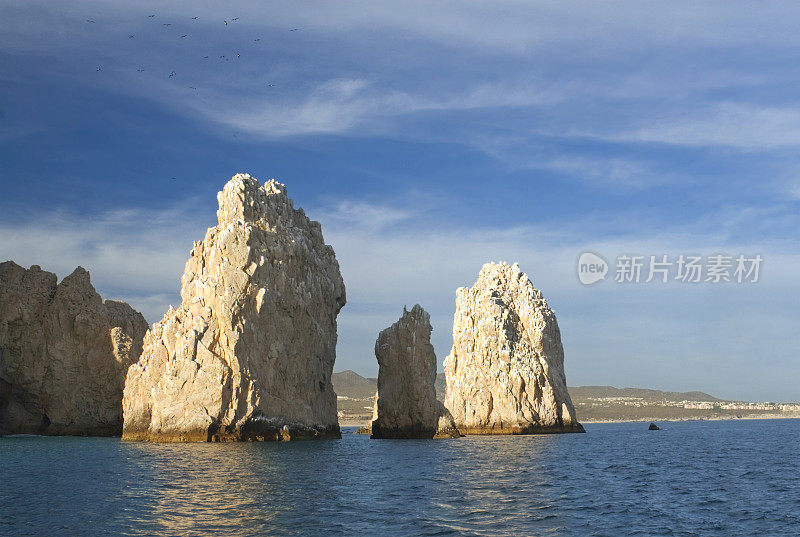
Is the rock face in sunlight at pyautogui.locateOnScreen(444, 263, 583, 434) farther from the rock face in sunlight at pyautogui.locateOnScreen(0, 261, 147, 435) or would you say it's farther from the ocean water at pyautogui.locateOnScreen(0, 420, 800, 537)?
the rock face in sunlight at pyautogui.locateOnScreen(0, 261, 147, 435)

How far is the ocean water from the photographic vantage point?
3181cm

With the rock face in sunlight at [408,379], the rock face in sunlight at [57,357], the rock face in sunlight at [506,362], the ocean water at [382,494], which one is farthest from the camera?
the rock face in sunlight at [506,362]

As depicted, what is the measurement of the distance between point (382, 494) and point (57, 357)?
3128 inches

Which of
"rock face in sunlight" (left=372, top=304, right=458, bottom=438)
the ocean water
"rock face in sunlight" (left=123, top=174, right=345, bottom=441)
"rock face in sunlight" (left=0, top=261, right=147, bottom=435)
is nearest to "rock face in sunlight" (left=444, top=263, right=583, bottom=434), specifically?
"rock face in sunlight" (left=372, top=304, right=458, bottom=438)

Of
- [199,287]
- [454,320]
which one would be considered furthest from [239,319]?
[454,320]

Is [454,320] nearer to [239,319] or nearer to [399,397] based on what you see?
[399,397]

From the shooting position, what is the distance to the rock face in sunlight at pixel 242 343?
7831 centimetres

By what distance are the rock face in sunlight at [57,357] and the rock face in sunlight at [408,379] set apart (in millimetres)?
38996

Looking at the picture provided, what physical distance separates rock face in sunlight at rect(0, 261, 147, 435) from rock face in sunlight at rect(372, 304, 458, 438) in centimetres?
3900

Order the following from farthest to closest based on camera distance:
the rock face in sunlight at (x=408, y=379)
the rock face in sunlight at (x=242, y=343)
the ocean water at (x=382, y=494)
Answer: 1. the rock face in sunlight at (x=408, y=379)
2. the rock face in sunlight at (x=242, y=343)
3. the ocean water at (x=382, y=494)

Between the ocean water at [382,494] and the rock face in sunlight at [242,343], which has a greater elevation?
the rock face in sunlight at [242,343]

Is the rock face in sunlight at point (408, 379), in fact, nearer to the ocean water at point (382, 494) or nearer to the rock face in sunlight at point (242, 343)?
the rock face in sunlight at point (242, 343)

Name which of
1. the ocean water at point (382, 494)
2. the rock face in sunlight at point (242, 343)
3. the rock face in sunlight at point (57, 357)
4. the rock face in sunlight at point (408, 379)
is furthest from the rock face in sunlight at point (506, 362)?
the rock face in sunlight at point (57, 357)

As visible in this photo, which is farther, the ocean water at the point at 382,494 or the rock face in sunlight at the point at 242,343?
the rock face in sunlight at the point at 242,343
